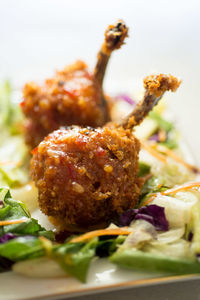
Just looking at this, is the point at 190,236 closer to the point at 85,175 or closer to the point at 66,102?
the point at 85,175

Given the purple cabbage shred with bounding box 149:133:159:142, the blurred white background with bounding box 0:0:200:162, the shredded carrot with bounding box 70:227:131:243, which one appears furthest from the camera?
the blurred white background with bounding box 0:0:200:162

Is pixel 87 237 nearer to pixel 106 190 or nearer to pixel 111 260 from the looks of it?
pixel 111 260

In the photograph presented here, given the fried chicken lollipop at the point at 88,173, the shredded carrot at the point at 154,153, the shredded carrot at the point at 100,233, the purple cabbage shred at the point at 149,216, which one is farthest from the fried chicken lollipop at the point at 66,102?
the shredded carrot at the point at 100,233

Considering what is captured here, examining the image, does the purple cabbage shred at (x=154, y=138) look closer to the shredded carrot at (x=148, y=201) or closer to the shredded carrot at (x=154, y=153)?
the shredded carrot at (x=154, y=153)

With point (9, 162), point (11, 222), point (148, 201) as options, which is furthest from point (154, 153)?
point (11, 222)

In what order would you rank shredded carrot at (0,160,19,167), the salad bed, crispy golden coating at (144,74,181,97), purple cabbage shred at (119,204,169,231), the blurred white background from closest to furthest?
1. the salad bed
2. purple cabbage shred at (119,204,169,231)
3. crispy golden coating at (144,74,181,97)
4. shredded carrot at (0,160,19,167)
5. the blurred white background

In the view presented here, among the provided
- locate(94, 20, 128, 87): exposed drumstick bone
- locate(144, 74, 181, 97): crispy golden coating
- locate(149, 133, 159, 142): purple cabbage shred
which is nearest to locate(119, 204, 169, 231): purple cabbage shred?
locate(144, 74, 181, 97): crispy golden coating

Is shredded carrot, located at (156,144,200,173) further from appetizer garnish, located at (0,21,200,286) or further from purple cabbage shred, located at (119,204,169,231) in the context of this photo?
purple cabbage shred, located at (119,204,169,231)
